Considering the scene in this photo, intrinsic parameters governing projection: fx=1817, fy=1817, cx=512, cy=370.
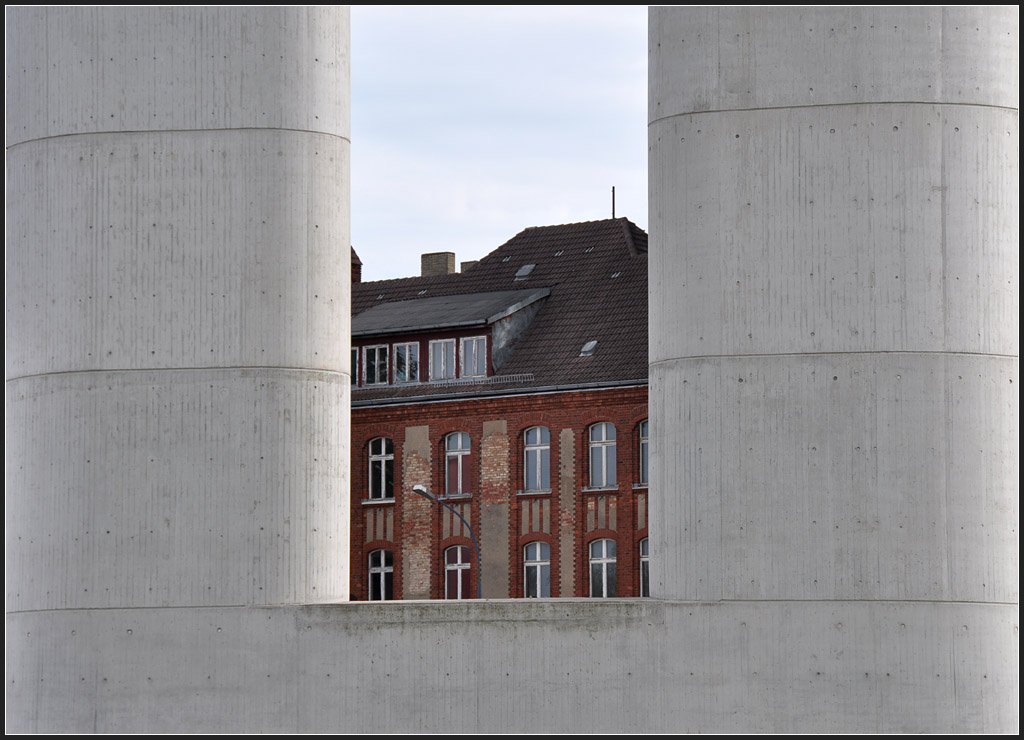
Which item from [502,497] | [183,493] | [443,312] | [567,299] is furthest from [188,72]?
[443,312]

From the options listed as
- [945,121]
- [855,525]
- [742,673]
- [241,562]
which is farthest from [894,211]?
[241,562]

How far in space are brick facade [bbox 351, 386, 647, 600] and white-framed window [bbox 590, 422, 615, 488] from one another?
202 millimetres

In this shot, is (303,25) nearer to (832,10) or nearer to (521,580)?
(832,10)

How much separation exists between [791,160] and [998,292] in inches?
86.0

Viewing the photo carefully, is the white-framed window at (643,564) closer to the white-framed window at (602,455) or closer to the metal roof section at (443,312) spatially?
the white-framed window at (602,455)

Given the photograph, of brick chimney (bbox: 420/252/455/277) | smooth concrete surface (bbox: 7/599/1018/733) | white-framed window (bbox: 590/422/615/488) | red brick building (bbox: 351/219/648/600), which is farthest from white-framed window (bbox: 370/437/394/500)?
smooth concrete surface (bbox: 7/599/1018/733)

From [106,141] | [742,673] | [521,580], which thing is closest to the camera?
[742,673]

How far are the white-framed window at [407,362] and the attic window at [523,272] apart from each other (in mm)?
4042

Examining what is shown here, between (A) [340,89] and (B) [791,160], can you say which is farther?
(A) [340,89]

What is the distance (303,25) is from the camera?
17.1m

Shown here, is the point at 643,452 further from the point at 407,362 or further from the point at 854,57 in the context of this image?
the point at 854,57

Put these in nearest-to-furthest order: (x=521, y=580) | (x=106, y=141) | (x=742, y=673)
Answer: (x=742, y=673)
(x=106, y=141)
(x=521, y=580)

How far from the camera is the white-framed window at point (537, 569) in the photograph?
155 ft

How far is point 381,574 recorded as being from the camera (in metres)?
49.8
